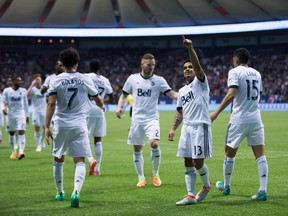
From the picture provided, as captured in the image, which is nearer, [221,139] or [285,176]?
[285,176]

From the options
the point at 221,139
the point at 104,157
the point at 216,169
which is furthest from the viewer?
the point at 221,139

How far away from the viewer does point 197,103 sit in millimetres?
8141

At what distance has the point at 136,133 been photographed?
406 inches

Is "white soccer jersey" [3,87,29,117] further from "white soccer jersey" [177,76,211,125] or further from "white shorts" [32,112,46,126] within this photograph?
"white soccer jersey" [177,76,211,125]

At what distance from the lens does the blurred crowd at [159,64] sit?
57.0 metres

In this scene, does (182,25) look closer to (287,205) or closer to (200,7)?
(200,7)

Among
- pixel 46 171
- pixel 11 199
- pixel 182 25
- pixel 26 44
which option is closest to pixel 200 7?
pixel 182 25

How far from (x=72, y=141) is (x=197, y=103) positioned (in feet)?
6.43

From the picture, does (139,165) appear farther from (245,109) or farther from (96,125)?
(245,109)

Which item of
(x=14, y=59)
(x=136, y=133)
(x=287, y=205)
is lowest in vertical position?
(x=287, y=205)

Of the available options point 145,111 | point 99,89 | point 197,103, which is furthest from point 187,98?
point 99,89

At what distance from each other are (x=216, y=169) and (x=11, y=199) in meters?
5.22

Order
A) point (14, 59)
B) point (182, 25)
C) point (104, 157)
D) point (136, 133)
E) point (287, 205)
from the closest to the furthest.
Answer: point (287, 205), point (136, 133), point (104, 157), point (182, 25), point (14, 59)

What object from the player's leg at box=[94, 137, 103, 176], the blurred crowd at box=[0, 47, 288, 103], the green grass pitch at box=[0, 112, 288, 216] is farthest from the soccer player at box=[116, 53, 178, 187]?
the blurred crowd at box=[0, 47, 288, 103]
